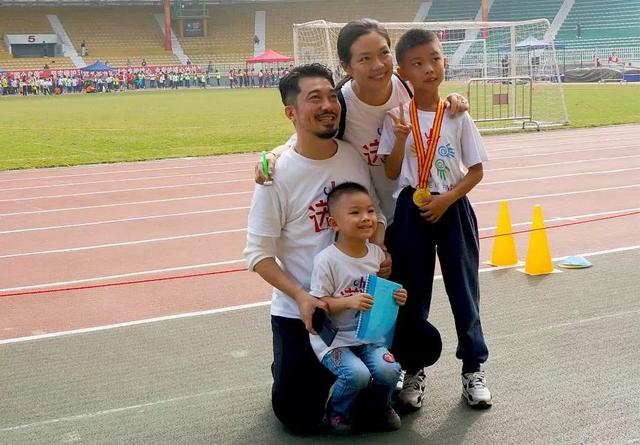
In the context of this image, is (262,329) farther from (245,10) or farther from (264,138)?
(245,10)

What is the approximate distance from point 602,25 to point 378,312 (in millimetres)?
59359

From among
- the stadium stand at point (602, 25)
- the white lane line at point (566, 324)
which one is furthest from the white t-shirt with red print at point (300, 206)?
the stadium stand at point (602, 25)

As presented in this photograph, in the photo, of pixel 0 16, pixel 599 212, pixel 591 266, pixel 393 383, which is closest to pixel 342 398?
pixel 393 383

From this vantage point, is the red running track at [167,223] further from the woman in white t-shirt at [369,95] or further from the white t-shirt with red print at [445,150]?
the white t-shirt with red print at [445,150]

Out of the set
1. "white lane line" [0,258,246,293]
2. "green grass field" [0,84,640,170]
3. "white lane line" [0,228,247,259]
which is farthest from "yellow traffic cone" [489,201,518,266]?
"green grass field" [0,84,640,170]

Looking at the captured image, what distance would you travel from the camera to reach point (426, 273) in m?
4.16

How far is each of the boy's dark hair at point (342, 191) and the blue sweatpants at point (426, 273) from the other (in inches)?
11.5

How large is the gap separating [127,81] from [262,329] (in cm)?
5494

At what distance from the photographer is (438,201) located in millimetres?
3986

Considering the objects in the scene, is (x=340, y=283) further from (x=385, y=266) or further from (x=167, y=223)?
(x=167, y=223)

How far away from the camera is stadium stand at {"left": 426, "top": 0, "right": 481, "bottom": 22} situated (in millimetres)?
63969

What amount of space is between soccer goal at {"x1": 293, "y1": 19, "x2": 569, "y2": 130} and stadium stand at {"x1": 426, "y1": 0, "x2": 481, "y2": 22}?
3994 cm

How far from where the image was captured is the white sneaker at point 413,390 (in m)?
4.09

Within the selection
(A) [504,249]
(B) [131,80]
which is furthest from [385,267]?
(B) [131,80]
